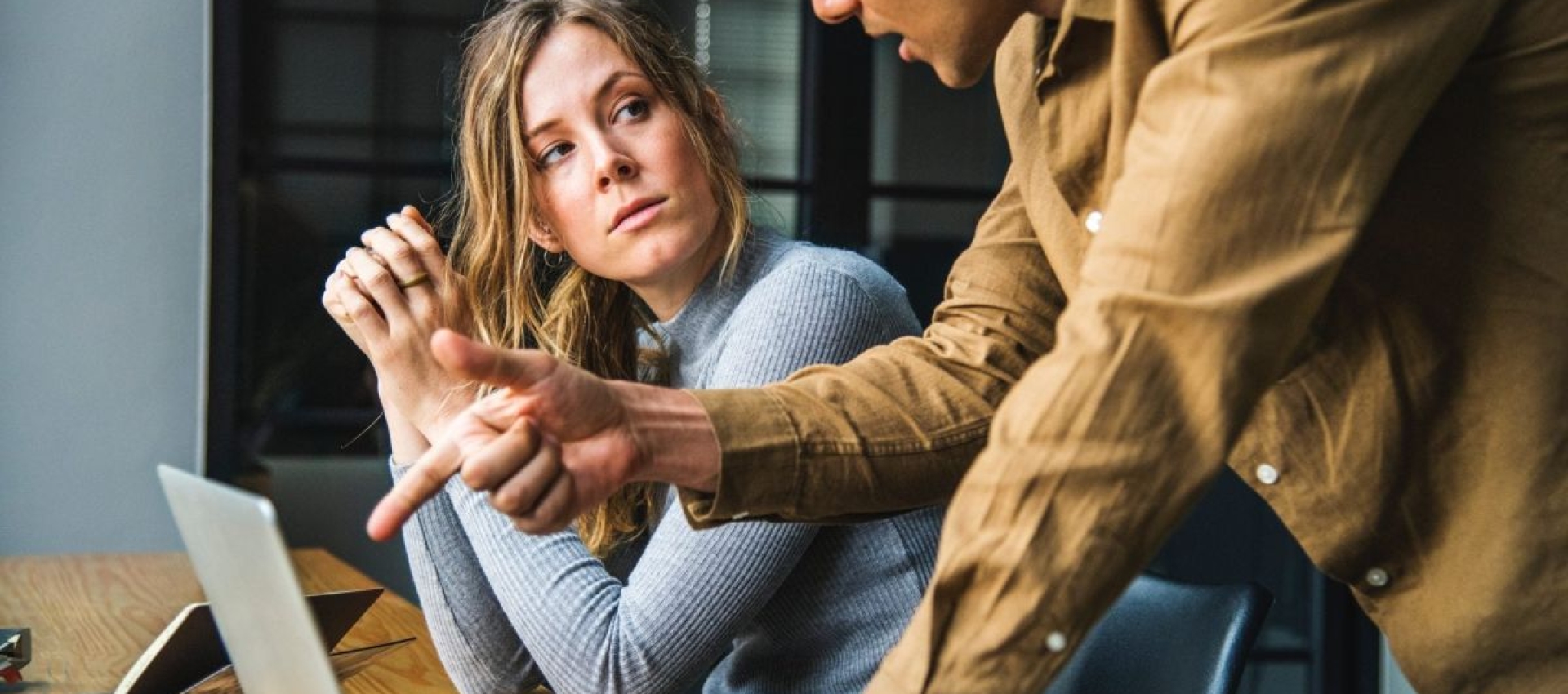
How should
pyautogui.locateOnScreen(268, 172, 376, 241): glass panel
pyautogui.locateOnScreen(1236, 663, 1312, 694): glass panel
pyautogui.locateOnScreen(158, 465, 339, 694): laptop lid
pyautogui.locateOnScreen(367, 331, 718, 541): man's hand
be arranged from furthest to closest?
1. pyautogui.locateOnScreen(268, 172, 376, 241): glass panel
2. pyautogui.locateOnScreen(1236, 663, 1312, 694): glass panel
3. pyautogui.locateOnScreen(367, 331, 718, 541): man's hand
4. pyautogui.locateOnScreen(158, 465, 339, 694): laptop lid

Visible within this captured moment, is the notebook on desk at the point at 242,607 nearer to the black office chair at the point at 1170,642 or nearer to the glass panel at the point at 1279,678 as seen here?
the black office chair at the point at 1170,642

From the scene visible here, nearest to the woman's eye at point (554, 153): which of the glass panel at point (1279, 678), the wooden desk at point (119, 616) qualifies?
the wooden desk at point (119, 616)

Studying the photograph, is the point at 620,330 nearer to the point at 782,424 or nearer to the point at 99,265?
the point at 782,424

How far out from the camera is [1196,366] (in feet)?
2.42

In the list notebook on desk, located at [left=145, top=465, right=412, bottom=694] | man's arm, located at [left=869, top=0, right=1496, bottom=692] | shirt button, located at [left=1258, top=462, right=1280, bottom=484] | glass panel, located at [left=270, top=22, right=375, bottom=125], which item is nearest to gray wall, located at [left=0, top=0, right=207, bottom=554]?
glass panel, located at [left=270, top=22, right=375, bottom=125]

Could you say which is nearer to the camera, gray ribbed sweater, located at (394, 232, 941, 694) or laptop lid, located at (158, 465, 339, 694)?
laptop lid, located at (158, 465, 339, 694)

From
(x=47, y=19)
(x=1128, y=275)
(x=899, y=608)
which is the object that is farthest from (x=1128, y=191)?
(x=47, y=19)

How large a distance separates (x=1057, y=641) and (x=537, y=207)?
1.02 m

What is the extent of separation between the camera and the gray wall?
3682 millimetres

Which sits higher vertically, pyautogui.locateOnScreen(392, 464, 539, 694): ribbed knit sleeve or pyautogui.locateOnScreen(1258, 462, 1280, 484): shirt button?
pyautogui.locateOnScreen(1258, 462, 1280, 484): shirt button

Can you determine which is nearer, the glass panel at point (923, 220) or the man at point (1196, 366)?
the man at point (1196, 366)

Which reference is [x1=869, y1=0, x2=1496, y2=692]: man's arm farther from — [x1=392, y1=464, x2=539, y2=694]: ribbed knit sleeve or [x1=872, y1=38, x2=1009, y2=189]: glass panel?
[x1=872, y1=38, x2=1009, y2=189]: glass panel

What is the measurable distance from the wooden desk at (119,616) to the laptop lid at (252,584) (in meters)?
0.55

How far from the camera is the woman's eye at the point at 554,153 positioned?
5.36 ft
